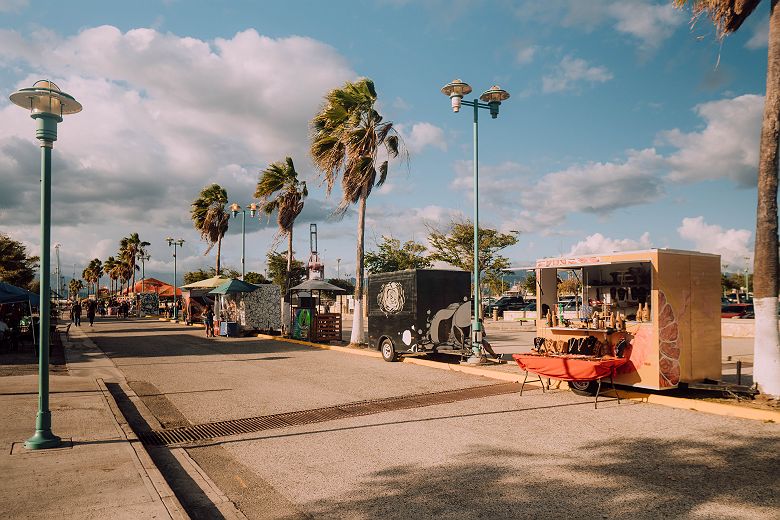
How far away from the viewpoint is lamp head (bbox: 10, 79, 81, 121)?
7.32m

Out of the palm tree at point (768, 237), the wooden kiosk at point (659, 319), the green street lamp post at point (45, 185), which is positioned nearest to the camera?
the green street lamp post at point (45, 185)

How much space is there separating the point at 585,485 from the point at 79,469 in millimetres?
5764

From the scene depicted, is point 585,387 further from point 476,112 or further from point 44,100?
point 44,100

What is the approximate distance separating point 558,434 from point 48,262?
7.60m

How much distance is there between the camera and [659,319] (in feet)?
33.6

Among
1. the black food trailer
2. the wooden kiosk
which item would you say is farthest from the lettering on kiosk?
the black food trailer

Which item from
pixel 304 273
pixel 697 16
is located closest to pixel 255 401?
pixel 697 16

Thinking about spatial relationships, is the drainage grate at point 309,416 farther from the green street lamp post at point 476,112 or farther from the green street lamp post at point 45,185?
the green street lamp post at point 476,112

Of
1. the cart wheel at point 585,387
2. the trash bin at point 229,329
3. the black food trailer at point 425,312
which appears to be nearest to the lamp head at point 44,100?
the cart wheel at point 585,387

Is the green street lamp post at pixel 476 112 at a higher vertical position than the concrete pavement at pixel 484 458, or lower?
higher

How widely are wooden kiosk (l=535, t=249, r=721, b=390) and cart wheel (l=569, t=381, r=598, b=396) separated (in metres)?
A: 0.55

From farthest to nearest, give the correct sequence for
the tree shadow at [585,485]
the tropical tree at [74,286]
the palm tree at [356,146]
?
1. the tropical tree at [74,286]
2. the palm tree at [356,146]
3. the tree shadow at [585,485]

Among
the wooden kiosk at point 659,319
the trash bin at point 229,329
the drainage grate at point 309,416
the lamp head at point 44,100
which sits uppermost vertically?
the lamp head at point 44,100

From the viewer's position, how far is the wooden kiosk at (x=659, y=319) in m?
10.3
